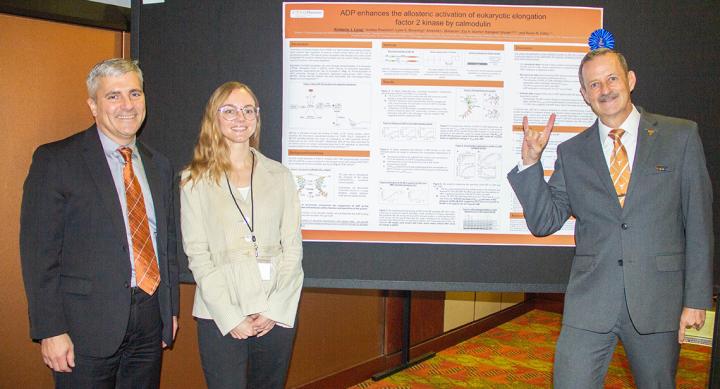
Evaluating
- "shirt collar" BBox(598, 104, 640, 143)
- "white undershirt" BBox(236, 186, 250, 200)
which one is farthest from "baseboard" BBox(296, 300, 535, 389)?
"shirt collar" BBox(598, 104, 640, 143)

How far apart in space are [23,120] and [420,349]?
3357 millimetres

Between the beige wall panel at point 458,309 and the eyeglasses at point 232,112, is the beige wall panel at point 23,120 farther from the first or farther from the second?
the beige wall panel at point 458,309

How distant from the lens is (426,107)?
2.53 m

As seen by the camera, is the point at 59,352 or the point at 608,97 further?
the point at 608,97

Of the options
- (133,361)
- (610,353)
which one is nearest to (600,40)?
(610,353)

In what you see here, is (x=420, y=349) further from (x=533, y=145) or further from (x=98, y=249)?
(x=98, y=249)

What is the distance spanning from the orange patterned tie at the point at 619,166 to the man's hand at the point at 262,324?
1425 mm

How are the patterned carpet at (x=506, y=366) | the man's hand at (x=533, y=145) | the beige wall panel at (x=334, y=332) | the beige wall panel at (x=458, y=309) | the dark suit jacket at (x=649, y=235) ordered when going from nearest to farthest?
the dark suit jacket at (x=649, y=235) → the man's hand at (x=533, y=145) → the beige wall panel at (x=334, y=332) → the patterned carpet at (x=506, y=366) → the beige wall panel at (x=458, y=309)

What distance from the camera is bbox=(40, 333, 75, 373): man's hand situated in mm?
1921

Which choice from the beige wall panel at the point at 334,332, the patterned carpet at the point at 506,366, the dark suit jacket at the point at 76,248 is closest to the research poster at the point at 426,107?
the dark suit jacket at the point at 76,248

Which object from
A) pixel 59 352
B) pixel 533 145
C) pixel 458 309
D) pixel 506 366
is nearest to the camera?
pixel 59 352

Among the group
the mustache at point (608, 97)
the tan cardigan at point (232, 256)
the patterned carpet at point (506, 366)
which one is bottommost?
the patterned carpet at point (506, 366)

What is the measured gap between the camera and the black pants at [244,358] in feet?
6.98

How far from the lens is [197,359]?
3.08m
